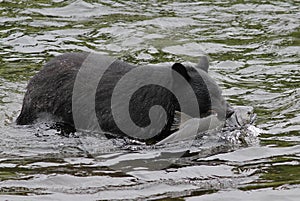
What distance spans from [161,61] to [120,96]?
12.3ft

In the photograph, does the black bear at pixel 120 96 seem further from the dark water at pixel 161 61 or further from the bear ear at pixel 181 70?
the dark water at pixel 161 61

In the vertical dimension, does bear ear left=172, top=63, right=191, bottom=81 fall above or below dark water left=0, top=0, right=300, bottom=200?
above

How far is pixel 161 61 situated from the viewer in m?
12.7

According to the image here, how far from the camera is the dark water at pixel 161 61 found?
285 inches

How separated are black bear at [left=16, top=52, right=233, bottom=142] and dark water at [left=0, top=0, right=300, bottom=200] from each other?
260mm

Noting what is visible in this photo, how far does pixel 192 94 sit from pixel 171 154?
71cm

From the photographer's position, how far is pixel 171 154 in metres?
8.37

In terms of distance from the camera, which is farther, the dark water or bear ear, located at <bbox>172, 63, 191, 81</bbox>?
bear ear, located at <bbox>172, 63, 191, 81</bbox>

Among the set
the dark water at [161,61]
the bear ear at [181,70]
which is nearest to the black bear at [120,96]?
the bear ear at [181,70]

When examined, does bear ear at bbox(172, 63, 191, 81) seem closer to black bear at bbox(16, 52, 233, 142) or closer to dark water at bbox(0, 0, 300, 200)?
black bear at bbox(16, 52, 233, 142)

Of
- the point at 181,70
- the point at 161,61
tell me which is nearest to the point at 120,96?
the point at 181,70

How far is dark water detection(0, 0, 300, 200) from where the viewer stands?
7.25 m

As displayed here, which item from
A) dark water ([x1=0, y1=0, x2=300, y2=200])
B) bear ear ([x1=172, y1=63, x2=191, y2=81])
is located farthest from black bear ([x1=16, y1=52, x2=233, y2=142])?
dark water ([x1=0, y1=0, x2=300, y2=200])

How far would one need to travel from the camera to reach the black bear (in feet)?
28.4
